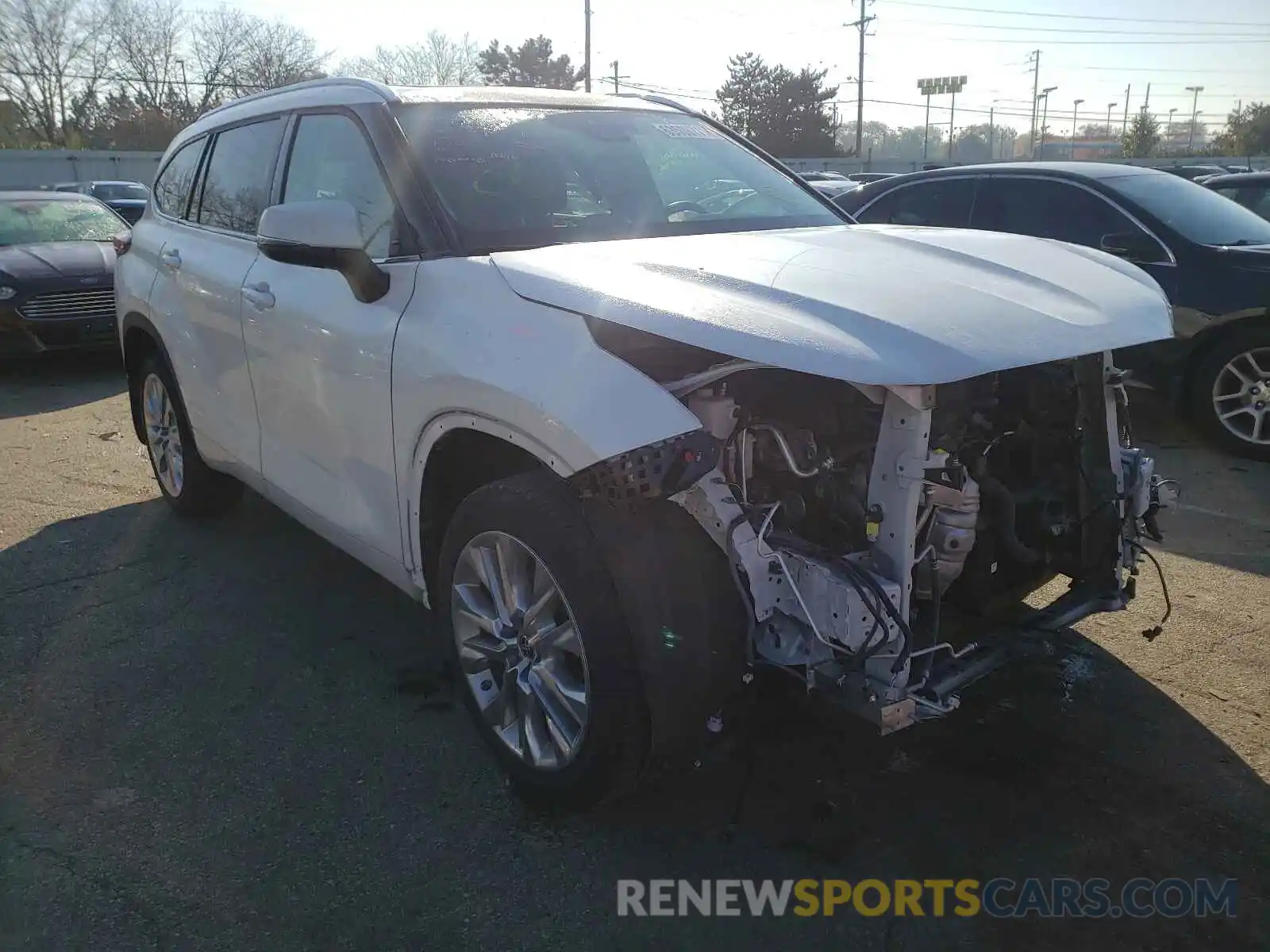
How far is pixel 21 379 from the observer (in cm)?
950

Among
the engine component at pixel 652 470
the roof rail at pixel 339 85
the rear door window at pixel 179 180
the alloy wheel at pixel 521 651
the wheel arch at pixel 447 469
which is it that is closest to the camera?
the engine component at pixel 652 470

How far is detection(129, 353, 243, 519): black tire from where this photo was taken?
4883 millimetres

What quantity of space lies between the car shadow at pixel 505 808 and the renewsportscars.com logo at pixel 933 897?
0.03 m

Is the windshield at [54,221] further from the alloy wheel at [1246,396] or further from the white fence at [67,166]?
the white fence at [67,166]

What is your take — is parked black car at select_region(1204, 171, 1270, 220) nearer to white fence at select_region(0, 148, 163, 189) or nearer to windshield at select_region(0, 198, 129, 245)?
windshield at select_region(0, 198, 129, 245)

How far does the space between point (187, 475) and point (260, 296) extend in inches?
69.8

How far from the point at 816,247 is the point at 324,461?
179 centimetres

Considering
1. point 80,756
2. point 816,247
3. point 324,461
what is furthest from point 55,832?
point 816,247

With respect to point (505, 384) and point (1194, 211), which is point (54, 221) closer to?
point (505, 384)

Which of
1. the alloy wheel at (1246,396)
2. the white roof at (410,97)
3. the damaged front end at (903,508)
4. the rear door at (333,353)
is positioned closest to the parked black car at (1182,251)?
the alloy wheel at (1246,396)

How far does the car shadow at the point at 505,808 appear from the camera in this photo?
7.88 ft

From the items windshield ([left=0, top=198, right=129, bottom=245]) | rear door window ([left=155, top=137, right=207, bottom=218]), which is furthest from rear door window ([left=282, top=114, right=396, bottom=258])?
windshield ([left=0, top=198, right=129, bottom=245])

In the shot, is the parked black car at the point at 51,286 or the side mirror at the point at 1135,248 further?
the parked black car at the point at 51,286

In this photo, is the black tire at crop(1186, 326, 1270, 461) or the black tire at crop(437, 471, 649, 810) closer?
the black tire at crop(437, 471, 649, 810)
